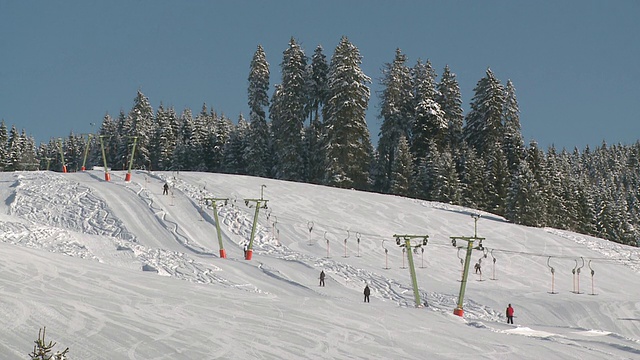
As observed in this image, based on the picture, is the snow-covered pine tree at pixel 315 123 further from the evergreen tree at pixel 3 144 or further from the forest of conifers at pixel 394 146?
the evergreen tree at pixel 3 144

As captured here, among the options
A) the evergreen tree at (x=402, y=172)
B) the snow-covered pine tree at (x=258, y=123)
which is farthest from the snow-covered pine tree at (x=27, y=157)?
the evergreen tree at (x=402, y=172)

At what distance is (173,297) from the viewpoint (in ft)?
86.6

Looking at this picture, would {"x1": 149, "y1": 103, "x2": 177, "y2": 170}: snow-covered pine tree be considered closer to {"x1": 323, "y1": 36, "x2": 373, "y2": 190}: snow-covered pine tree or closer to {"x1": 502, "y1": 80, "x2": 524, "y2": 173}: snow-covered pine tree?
{"x1": 323, "y1": 36, "x2": 373, "y2": 190}: snow-covered pine tree

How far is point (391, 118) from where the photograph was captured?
75812mm

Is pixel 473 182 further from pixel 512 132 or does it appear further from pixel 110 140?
pixel 110 140

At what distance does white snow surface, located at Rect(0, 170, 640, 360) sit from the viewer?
2128 centimetres

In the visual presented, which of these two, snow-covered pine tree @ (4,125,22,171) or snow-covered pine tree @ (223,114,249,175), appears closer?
snow-covered pine tree @ (223,114,249,175)

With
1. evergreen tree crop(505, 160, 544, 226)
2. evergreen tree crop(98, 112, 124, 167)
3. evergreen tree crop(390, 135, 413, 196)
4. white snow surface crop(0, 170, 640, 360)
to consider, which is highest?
evergreen tree crop(98, 112, 124, 167)

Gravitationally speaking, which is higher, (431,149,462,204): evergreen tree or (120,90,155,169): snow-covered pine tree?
(120,90,155,169): snow-covered pine tree

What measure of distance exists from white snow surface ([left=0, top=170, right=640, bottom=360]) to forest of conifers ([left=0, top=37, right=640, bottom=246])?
8.56m

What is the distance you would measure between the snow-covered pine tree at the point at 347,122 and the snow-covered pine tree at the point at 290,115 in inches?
139

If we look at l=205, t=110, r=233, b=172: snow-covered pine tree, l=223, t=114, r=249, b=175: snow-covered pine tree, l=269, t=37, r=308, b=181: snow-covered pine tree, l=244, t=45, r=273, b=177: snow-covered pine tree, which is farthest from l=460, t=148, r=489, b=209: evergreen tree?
l=205, t=110, r=233, b=172: snow-covered pine tree

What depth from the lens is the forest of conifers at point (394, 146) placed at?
67438 mm

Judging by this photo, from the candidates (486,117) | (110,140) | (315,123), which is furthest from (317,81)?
(110,140)
